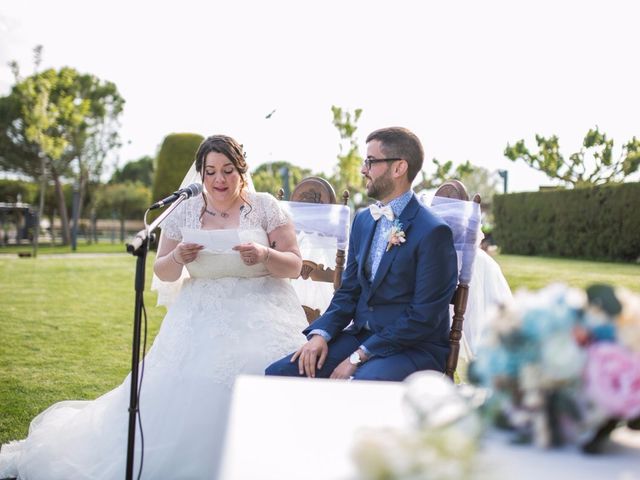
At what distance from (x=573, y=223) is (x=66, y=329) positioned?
14384 millimetres

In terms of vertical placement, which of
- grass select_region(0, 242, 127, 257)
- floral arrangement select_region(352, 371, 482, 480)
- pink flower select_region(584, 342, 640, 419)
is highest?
pink flower select_region(584, 342, 640, 419)

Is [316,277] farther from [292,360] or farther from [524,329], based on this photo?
[524,329]

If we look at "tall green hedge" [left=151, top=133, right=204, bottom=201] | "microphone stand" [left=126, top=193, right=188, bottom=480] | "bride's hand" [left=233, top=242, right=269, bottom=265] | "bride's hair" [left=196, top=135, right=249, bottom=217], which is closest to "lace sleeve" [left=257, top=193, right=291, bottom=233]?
"bride's hair" [left=196, top=135, right=249, bottom=217]

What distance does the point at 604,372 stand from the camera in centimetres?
106

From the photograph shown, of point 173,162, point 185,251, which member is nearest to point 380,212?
point 185,251

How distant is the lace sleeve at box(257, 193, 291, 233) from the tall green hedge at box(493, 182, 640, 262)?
13.7 meters

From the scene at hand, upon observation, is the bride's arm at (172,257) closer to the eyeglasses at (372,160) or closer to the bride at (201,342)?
the bride at (201,342)

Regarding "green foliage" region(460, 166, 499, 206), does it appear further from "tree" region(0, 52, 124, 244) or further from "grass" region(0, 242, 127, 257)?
"grass" region(0, 242, 127, 257)

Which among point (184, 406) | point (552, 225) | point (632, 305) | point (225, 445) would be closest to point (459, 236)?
point (184, 406)

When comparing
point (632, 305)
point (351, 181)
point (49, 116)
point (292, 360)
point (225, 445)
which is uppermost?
point (49, 116)

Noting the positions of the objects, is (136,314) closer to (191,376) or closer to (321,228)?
(191,376)

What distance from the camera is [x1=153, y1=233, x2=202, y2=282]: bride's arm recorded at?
A: 3139mm

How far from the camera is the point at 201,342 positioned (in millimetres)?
3195

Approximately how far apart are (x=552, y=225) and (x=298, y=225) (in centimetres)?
1568
